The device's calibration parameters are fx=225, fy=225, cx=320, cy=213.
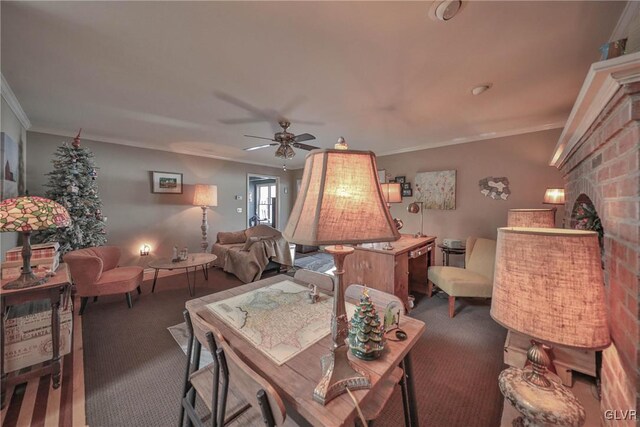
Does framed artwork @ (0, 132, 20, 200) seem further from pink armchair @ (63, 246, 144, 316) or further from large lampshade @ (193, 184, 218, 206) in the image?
large lampshade @ (193, 184, 218, 206)

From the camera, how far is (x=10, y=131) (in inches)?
94.7

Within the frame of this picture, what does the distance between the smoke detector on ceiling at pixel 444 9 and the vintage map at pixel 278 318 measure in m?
Answer: 1.75

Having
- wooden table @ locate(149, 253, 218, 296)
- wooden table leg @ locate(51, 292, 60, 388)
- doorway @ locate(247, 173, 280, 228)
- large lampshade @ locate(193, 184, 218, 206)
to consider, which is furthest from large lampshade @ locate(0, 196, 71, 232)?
doorway @ locate(247, 173, 280, 228)

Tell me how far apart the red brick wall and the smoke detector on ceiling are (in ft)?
2.90

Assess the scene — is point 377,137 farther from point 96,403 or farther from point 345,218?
point 96,403

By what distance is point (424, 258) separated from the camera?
3.46 m

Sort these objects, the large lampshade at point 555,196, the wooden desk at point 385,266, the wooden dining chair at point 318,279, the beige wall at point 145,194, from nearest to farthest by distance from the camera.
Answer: the wooden dining chair at point 318,279, the wooden desk at point 385,266, the large lampshade at point 555,196, the beige wall at point 145,194

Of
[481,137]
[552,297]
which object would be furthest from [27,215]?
[481,137]

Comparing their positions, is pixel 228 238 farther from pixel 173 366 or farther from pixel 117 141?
pixel 173 366

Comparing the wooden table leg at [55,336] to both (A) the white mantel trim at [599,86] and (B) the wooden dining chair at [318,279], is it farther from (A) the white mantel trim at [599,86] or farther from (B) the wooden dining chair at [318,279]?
(A) the white mantel trim at [599,86]

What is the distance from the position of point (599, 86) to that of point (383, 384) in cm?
160

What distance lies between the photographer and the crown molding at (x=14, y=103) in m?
2.08

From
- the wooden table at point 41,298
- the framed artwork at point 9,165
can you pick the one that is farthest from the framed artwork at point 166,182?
the wooden table at point 41,298

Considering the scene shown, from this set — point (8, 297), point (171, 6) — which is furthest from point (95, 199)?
point (171, 6)
